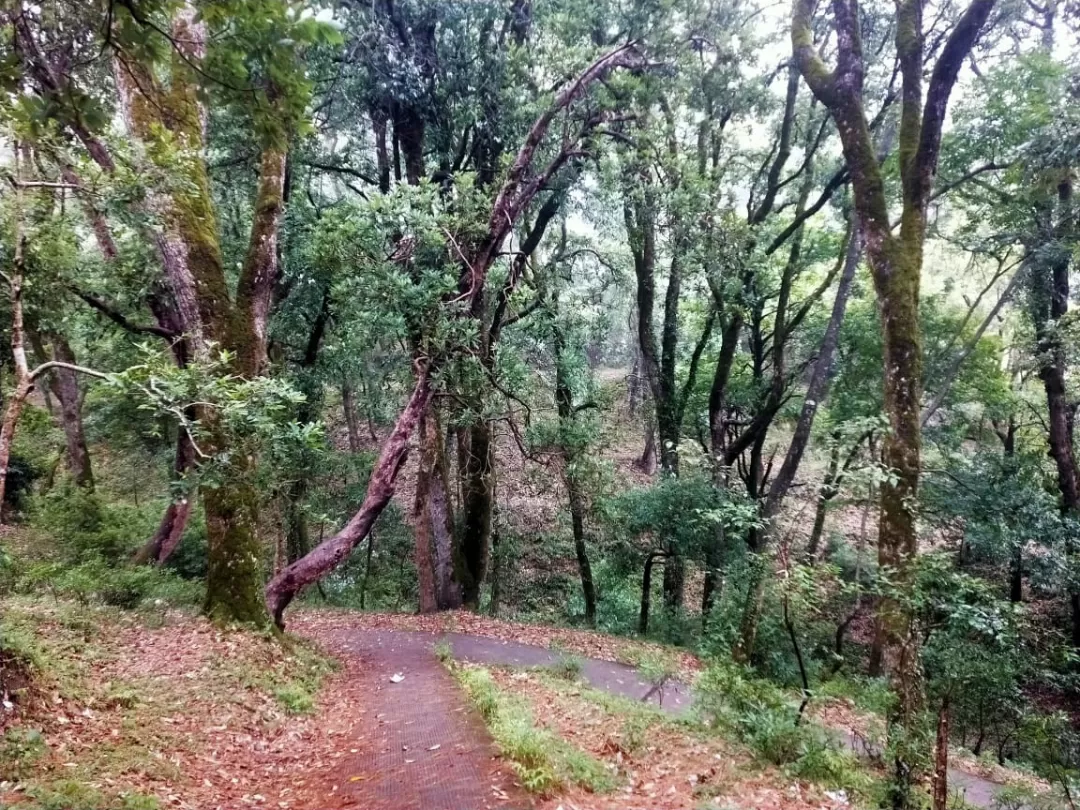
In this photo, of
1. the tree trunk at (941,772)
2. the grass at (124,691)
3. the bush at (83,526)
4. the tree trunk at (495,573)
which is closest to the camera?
the grass at (124,691)

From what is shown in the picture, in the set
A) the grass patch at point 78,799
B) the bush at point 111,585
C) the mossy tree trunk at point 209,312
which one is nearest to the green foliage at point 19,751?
the grass patch at point 78,799

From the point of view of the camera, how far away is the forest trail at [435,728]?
4.15 meters

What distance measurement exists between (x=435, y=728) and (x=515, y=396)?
5.79 m

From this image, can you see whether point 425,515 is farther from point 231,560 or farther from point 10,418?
point 10,418

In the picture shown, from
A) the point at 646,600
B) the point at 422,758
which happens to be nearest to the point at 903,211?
the point at 422,758

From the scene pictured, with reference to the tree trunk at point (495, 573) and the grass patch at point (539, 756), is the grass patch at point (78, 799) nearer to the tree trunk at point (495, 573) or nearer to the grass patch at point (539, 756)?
the grass patch at point (539, 756)

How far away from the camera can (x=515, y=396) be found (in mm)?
10531

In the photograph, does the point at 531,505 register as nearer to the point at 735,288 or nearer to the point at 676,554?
the point at 676,554

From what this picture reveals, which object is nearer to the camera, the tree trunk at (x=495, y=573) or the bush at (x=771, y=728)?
the bush at (x=771, y=728)

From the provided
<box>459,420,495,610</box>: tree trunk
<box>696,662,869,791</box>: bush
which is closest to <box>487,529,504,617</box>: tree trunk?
<box>459,420,495,610</box>: tree trunk

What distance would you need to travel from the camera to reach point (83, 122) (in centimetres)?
338

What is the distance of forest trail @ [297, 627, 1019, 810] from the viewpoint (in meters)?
4.15

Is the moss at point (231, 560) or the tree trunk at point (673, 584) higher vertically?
the moss at point (231, 560)

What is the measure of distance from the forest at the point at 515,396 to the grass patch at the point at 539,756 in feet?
0.13
